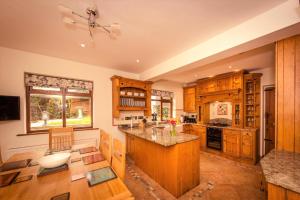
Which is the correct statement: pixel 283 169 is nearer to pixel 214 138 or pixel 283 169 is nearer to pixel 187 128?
pixel 214 138

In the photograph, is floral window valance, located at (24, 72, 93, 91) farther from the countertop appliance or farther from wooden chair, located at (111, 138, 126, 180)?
the countertop appliance

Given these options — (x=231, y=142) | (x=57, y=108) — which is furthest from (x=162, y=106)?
(x=57, y=108)

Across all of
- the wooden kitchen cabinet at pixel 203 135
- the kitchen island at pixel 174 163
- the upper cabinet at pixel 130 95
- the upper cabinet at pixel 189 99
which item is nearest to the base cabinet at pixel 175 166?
the kitchen island at pixel 174 163

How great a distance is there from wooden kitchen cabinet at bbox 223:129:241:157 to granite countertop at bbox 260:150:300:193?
6.62 feet

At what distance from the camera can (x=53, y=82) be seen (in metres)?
2.90

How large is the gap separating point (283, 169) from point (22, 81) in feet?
13.9

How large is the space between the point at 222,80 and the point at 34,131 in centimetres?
514

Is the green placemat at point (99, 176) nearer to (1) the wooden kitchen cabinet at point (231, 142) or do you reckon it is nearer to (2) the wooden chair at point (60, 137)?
(2) the wooden chair at point (60, 137)

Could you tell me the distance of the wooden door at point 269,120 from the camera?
341 cm

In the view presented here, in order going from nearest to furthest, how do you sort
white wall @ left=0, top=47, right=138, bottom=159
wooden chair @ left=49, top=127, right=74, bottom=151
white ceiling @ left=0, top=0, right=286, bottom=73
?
white ceiling @ left=0, top=0, right=286, bottom=73 < wooden chair @ left=49, top=127, right=74, bottom=151 < white wall @ left=0, top=47, right=138, bottom=159

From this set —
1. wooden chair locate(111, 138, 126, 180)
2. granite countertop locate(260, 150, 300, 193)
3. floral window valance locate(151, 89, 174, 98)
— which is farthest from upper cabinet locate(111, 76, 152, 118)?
granite countertop locate(260, 150, 300, 193)

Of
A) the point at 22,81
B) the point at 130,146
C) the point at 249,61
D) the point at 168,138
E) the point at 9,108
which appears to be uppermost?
the point at 249,61

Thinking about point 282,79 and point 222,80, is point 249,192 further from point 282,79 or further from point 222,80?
point 222,80

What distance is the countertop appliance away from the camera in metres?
3.79
